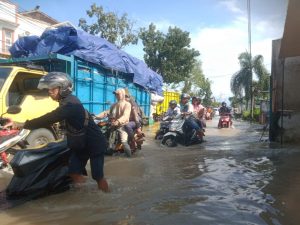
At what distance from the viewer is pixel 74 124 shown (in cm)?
454

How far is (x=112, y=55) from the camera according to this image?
42.1 ft

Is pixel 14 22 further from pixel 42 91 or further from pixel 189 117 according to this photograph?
pixel 42 91

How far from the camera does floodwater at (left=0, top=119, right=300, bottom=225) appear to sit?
170 inches

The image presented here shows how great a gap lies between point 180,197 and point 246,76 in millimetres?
41243

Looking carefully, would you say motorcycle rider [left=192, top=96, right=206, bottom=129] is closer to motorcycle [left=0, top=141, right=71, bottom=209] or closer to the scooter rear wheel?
the scooter rear wheel

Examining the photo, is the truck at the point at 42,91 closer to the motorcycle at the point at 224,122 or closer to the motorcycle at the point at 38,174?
the motorcycle at the point at 38,174

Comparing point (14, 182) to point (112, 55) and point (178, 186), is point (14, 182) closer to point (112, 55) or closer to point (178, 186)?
point (178, 186)

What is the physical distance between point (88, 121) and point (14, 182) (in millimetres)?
1313

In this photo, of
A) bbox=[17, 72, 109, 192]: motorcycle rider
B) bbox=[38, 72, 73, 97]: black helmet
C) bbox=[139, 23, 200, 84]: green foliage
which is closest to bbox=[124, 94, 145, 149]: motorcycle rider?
bbox=[17, 72, 109, 192]: motorcycle rider

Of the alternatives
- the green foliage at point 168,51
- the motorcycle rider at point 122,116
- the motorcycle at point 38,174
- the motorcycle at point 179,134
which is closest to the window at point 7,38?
the green foliage at point 168,51

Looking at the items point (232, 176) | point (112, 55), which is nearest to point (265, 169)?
point (232, 176)

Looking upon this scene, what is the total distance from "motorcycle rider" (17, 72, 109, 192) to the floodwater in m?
0.48

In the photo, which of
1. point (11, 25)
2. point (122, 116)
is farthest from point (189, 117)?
point (11, 25)

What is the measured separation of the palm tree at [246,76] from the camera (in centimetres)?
4306
